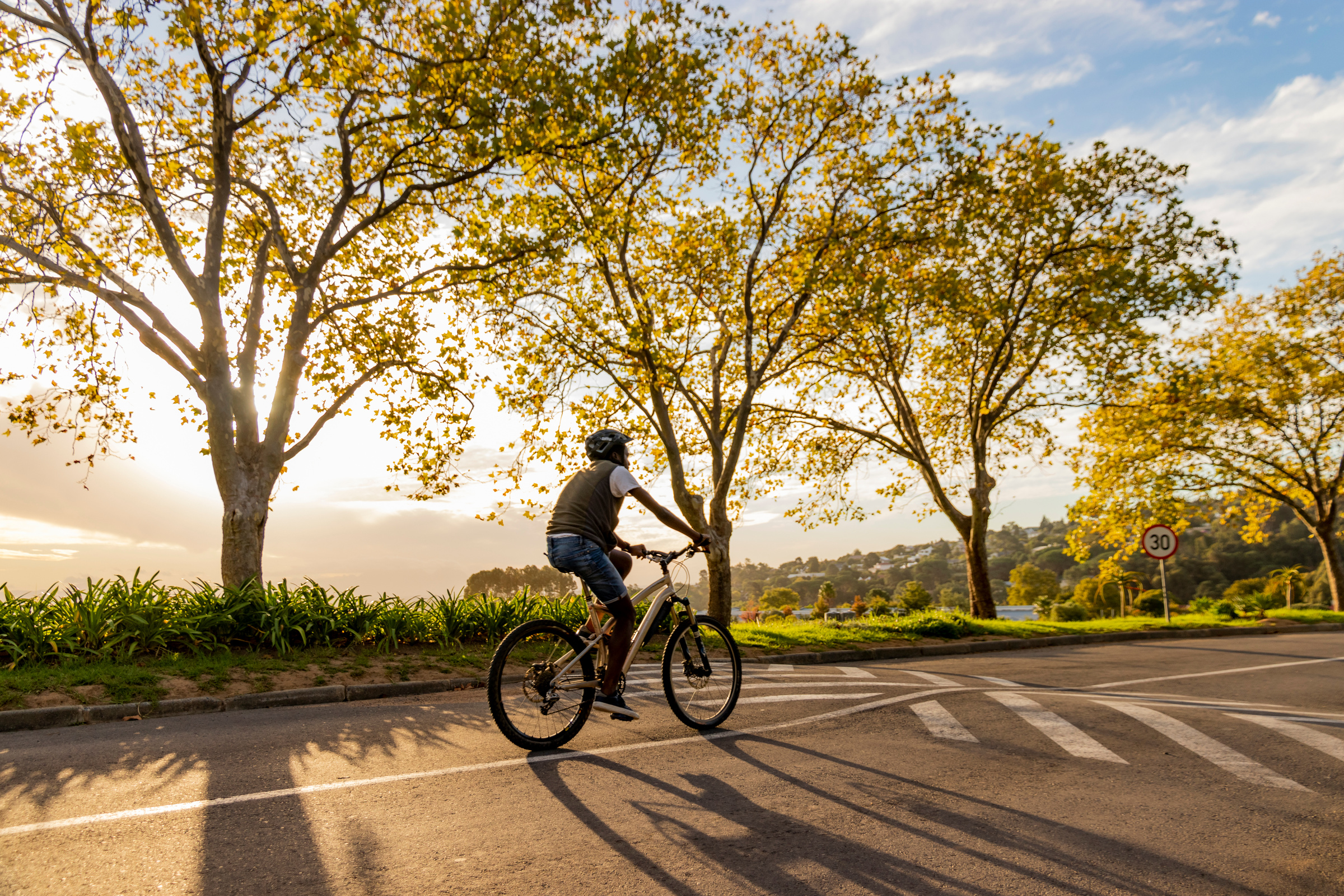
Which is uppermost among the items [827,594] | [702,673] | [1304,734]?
[702,673]

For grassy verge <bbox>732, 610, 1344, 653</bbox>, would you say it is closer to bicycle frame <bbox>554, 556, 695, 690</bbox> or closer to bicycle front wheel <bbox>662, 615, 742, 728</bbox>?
bicycle front wheel <bbox>662, 615, 742, 728</bbox>

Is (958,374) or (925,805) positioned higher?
(958,374)

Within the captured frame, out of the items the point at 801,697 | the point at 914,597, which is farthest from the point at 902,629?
the point at 914,597

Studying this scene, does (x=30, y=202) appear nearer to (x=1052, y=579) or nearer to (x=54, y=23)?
(x=54, y=23)

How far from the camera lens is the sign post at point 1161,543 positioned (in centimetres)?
1983

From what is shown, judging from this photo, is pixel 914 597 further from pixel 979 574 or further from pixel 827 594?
pixel 979 574

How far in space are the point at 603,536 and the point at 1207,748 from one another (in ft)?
14.8

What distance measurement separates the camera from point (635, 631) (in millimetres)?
5527

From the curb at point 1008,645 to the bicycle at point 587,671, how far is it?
536cm

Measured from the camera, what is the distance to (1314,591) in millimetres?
55312

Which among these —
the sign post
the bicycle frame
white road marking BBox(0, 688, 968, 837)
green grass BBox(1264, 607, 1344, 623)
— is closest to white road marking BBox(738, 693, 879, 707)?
white road marking BBox(0, 688, 968, 837)

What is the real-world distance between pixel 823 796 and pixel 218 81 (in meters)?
13.0

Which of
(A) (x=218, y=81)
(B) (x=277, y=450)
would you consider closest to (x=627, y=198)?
(A) (x=218, y=81)

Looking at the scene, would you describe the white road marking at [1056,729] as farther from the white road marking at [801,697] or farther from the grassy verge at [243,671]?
the grassy verge at [243,671]
